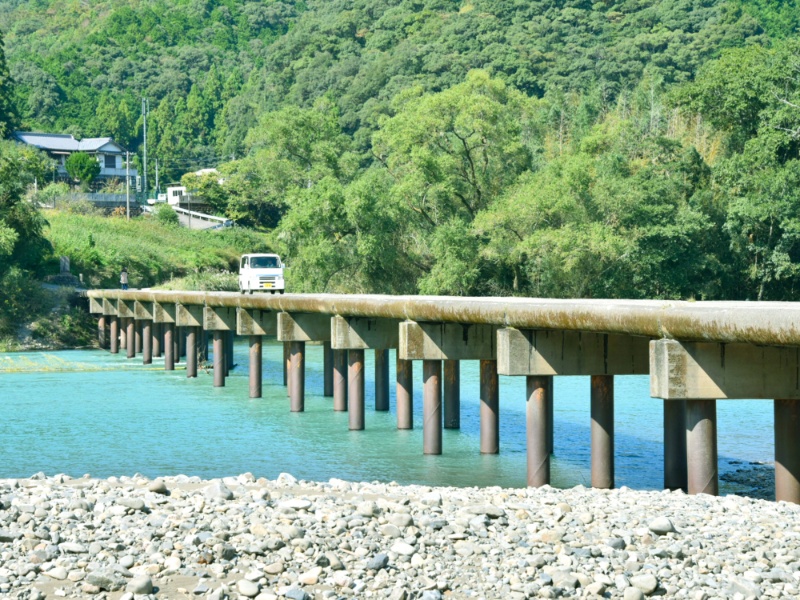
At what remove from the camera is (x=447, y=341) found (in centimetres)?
2353

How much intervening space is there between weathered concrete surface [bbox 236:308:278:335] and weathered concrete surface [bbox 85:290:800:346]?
27.7 ft

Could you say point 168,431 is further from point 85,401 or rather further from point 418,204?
point 418,204

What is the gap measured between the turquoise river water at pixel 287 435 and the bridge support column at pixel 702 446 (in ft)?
12.1

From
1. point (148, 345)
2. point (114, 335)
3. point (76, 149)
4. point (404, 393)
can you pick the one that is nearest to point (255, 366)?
point (404, 393)

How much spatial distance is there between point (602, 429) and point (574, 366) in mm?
1045

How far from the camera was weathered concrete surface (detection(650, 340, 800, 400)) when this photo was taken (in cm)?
1577

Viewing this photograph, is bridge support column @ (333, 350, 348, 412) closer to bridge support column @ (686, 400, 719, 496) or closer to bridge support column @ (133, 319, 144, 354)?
bridge support column @ (686, 400, 719, 496)

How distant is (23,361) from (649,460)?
112ft

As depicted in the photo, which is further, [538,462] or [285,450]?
[285,450]

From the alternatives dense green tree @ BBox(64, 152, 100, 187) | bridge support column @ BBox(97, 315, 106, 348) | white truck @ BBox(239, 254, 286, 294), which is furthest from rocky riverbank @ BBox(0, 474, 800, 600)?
dense green tree @ BBox(64, 152, 100, 187)

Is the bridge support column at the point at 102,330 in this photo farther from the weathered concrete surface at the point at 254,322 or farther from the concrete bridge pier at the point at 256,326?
the weathered concrete surface at the point at 254,322

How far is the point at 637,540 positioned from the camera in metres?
12.7

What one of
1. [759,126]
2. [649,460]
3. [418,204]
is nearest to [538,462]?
[649,460]

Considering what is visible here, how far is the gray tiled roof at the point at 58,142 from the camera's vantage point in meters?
114
